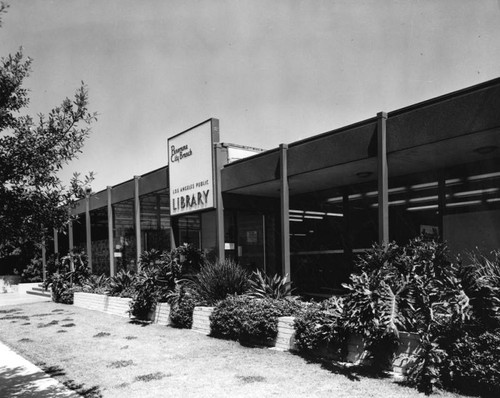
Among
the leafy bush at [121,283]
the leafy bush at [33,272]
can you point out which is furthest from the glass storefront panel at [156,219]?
the leafy bush at [33,272]

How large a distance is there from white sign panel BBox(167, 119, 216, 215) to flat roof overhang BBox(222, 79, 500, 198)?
0.69 metres

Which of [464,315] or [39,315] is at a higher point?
[464,315]

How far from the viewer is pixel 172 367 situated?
7.25 m

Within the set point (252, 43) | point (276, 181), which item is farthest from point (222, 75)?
point (276, 181)

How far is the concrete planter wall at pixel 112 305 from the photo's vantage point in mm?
11828

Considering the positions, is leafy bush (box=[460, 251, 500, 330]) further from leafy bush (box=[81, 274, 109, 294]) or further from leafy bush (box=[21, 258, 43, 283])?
leafy bush (box=[21, 258, 43, 283])

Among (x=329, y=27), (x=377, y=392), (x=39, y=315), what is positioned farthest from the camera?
(x=39, y=315)

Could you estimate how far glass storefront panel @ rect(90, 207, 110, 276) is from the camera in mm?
20975

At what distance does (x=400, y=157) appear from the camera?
9109mm

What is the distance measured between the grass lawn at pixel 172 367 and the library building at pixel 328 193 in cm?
242

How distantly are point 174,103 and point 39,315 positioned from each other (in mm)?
8677

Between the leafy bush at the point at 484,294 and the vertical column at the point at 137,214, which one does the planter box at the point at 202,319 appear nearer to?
the leafy bush at the point at 484,294

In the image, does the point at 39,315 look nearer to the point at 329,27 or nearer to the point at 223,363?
the point at 223,363

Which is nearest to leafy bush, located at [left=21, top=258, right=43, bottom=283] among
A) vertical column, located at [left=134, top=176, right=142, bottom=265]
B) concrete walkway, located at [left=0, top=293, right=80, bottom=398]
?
vertical column, located at [left=134, top=176, right=142, bottom=265]
